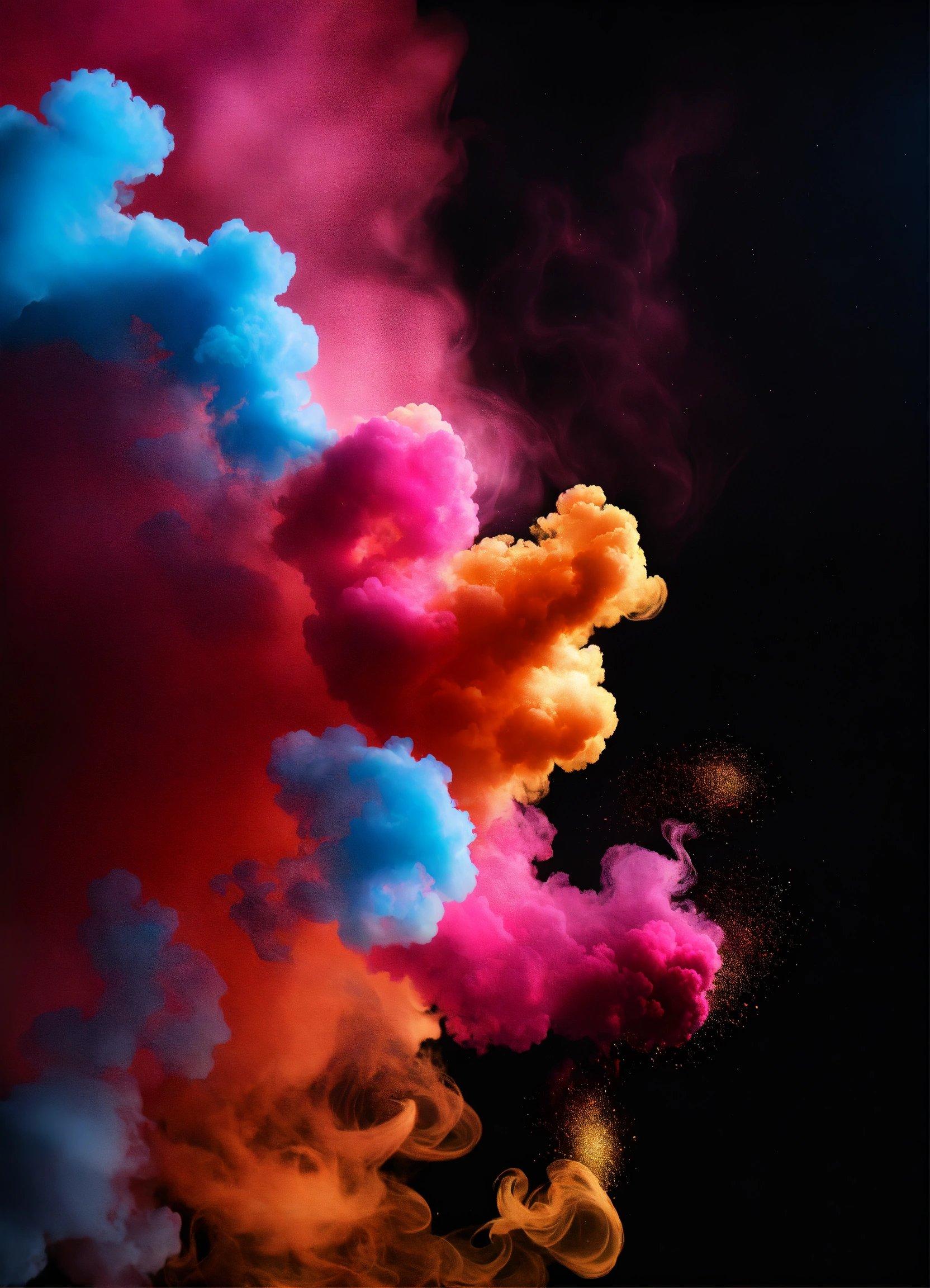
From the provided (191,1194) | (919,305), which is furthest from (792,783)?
(191,1194)

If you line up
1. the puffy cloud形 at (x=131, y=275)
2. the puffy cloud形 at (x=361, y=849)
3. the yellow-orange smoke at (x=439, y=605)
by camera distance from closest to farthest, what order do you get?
the puffy cloud形 at (x=361, y=849) < the puffy cloud形 at (x=131, y=275) < the yellow-orange smoke at (x=439, y=605)

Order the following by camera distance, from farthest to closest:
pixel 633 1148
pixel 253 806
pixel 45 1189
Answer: pixel 633 1148 < pixel 253 806 < pixel 45 1189

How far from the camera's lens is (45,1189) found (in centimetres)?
251

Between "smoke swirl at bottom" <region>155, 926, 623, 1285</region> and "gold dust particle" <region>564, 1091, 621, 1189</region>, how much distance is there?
5 centimetres

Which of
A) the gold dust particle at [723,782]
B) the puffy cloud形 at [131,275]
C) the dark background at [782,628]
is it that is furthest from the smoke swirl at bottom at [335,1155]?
the puffy cloud形 at [131,275]

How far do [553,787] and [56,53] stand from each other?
3.30 metres

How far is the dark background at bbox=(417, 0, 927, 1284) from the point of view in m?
3.64

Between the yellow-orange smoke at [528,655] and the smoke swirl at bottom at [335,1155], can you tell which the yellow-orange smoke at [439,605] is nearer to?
the yellow-orange smoke at [528,655]

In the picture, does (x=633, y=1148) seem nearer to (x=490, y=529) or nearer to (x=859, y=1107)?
(x=859, y=1107)

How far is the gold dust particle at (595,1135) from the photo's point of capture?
350 centimetres

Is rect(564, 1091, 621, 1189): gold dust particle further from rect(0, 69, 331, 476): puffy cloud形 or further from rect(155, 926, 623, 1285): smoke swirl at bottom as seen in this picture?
rect(0, 69, 331, 476): puffy cloud形

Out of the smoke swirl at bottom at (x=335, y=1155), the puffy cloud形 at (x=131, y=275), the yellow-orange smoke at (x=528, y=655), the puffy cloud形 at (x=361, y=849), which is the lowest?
the smoke swirl at bottom at (x=335, y=1155)

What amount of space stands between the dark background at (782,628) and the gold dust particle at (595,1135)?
2.1 inches

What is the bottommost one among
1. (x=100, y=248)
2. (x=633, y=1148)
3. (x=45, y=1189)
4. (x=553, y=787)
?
(x=45, y=1189)
